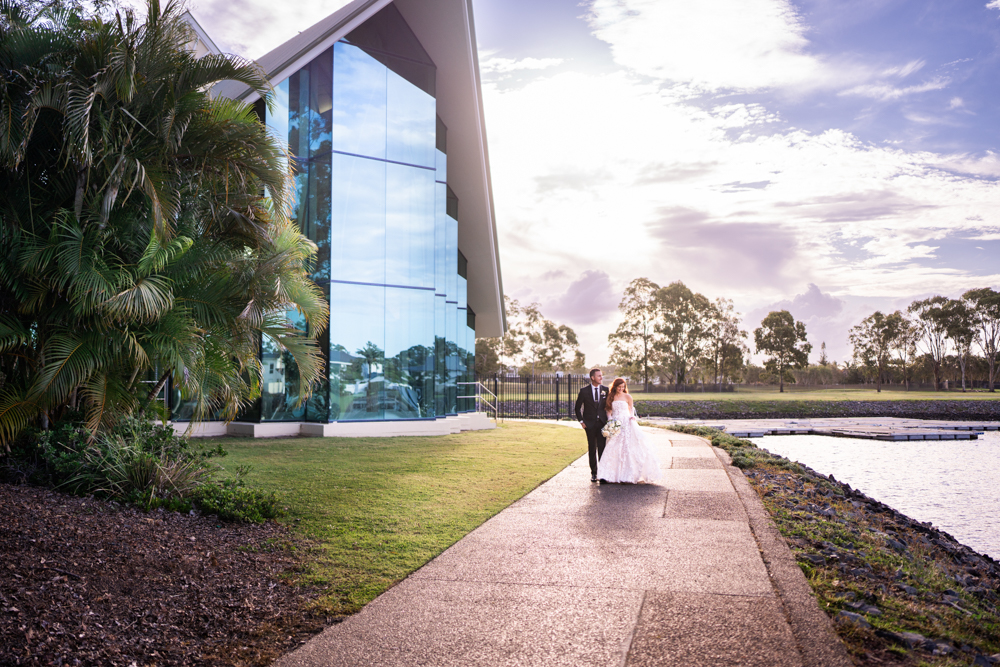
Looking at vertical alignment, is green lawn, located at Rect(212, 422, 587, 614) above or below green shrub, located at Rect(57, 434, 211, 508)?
below

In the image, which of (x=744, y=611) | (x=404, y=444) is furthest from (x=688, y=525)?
(x=404, y=444)

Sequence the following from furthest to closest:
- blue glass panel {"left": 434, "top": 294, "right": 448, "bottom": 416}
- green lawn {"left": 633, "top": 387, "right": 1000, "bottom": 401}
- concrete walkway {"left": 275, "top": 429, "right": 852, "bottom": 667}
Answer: green lawn {"left": 633, "top": 387, "right": 1000, "bottom": 401}, blue glass panel {"left": 434, "top": 294, "right": 448, "bottom": 416}, concrete walkway {"left": 275, "top": 429, "right": 852, "bottom": 667}

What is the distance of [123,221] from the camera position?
8.12 m

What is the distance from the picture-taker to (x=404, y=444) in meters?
14.3

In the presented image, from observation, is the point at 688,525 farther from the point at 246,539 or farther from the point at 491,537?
the point at 246,539

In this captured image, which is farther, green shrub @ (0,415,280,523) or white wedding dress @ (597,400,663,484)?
white wedding dress @ (597,400,663,484)

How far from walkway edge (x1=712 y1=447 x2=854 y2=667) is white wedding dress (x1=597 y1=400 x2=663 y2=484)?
2442 mm

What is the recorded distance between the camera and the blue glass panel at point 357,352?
15.8 meters

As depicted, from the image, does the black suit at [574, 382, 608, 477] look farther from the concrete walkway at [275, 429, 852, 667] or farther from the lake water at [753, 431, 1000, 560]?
the lake water at [753, 431, 1000, 560]

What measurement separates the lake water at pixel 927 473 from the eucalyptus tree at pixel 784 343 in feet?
156

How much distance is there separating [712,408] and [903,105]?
2178cm

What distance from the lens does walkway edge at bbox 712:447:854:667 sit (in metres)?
3.60

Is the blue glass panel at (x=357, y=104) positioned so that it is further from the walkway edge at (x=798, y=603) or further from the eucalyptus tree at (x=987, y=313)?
the eucalyptus tree at (x=987, y=313)

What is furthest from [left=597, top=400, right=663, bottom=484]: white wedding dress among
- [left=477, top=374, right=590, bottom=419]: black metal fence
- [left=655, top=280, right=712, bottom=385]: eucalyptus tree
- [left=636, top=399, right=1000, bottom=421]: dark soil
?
[left=655, top=280, right=712, bottom=385]: eucalyptus tree
